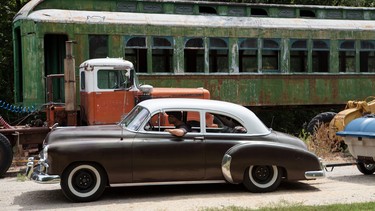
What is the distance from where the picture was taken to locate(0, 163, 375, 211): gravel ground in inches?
291

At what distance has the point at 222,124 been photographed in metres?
8.48

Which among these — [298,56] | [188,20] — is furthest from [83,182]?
[298,56]

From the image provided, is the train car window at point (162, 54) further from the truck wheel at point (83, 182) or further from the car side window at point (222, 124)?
the truck wheel at point (83, 182)

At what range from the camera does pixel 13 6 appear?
68.1 feet

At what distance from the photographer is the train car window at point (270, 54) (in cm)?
1552

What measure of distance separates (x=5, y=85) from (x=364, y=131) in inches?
554

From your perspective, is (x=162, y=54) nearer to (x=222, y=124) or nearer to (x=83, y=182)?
(x=222, y=124)

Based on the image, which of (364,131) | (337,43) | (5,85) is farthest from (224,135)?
(5,85)

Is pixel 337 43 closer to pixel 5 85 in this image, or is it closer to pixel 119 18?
pixel 119 18

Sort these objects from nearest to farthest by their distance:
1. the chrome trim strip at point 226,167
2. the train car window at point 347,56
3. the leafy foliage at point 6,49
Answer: the chrome trim strip at point 226,167, the train car window at point 347,56, the leafy foliage at point 6,49

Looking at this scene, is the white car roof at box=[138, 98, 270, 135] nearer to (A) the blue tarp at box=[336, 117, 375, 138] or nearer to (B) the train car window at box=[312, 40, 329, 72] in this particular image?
(A) the blue tarp at box=[336, 117, 375, 138]

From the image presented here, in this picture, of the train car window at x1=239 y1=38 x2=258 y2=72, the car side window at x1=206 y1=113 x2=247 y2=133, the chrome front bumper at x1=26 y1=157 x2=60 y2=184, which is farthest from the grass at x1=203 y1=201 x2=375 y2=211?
the train car window at x1=239 y1=38 x2=258 y2=72

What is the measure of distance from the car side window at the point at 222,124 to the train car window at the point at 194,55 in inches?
241

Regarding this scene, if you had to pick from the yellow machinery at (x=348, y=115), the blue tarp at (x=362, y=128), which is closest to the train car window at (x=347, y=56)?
the yellow machinery at (x=348, y=115)
